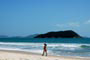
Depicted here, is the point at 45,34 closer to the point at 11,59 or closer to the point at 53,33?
the point at 53,33

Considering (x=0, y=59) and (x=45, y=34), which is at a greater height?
(x=45, y=34)

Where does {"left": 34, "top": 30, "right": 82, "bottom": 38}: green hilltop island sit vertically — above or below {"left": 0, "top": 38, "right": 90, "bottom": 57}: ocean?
above

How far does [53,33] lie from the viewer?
597ft

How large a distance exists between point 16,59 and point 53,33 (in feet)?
546

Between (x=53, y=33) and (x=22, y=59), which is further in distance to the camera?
(x=53, y=33)

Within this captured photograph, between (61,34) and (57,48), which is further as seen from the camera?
(61,34)

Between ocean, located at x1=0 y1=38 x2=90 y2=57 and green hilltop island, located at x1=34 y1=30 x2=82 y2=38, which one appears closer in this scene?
ocean, located at x1=0 y1=38 x2=90 y2=57

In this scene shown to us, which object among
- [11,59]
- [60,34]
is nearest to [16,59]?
[11,59]

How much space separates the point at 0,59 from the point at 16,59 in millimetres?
1211

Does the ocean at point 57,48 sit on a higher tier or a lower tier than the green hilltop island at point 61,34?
lower

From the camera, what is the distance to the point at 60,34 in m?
178

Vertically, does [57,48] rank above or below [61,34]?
below

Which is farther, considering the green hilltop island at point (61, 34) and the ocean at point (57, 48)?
the green hilltop island at point (61, 34)

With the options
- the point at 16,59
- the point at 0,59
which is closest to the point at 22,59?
the point at 16,59
